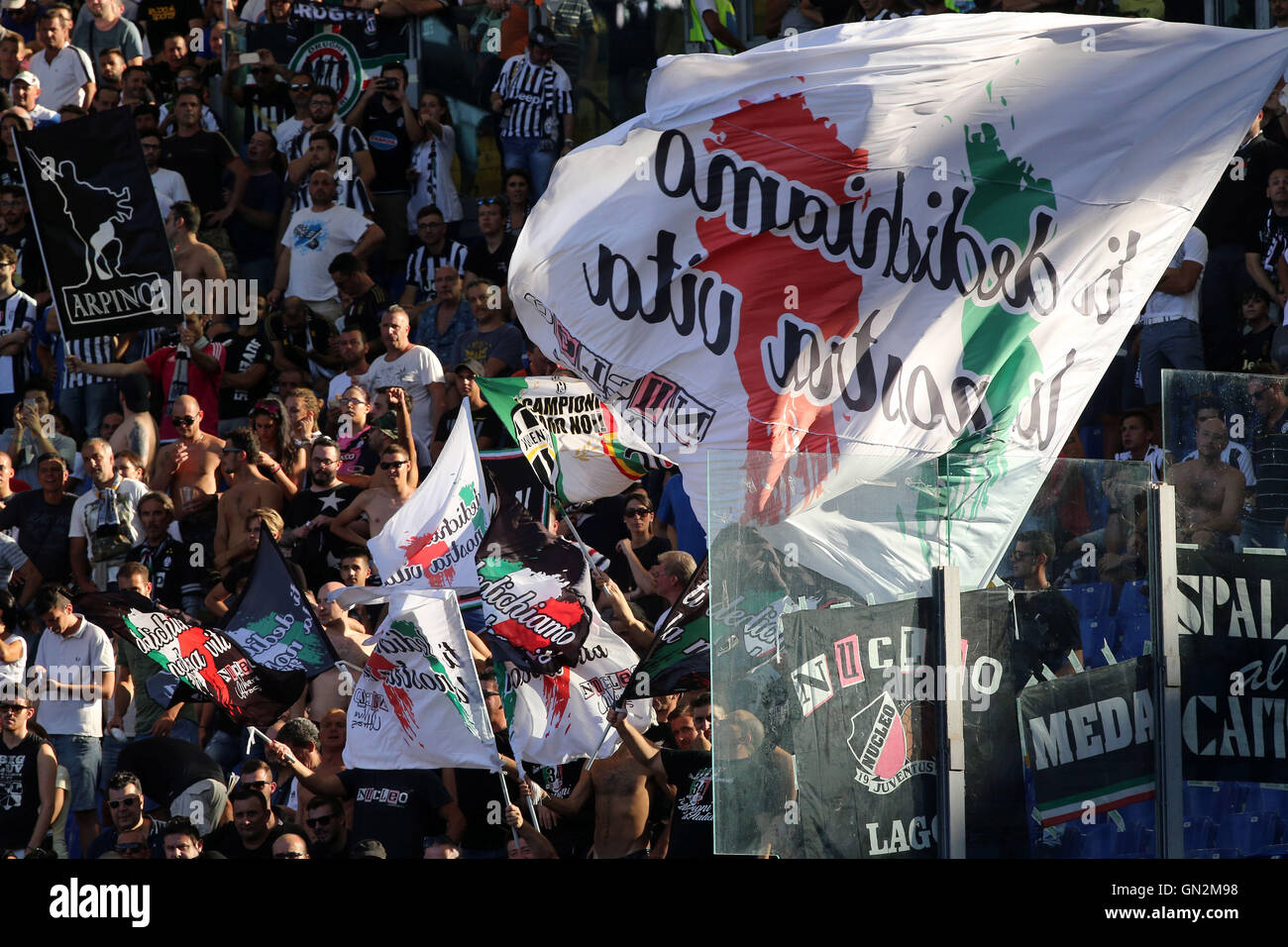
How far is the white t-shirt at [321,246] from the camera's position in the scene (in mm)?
14484

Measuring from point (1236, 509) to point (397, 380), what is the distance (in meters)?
7.03

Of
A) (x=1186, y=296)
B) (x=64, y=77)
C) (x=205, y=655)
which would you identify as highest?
(x=64, y=77)

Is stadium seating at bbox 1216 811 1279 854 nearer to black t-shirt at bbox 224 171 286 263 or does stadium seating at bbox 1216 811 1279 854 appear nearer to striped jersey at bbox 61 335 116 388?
striped jersey at bbox 61 335 116 388

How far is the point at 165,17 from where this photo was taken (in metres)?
18.0

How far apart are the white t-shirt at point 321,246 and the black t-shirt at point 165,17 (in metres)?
4.31

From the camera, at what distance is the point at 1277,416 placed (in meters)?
6.56

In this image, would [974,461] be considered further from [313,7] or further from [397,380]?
[313,7]

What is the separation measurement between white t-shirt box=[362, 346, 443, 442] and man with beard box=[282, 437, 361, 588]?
64 centimetres

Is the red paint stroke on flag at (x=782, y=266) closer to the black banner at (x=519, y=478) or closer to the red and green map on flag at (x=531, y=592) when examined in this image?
the red and green map on flag at (x=531, y=592)

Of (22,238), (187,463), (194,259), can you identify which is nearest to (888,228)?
(187,463)

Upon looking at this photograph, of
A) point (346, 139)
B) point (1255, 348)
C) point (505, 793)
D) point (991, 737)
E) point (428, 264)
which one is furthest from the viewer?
point (346, 139)

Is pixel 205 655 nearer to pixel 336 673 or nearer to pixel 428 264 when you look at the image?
pixel 336 673

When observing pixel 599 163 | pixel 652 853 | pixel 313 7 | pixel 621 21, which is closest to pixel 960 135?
pixel 599 163

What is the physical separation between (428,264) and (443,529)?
4.98 metres
